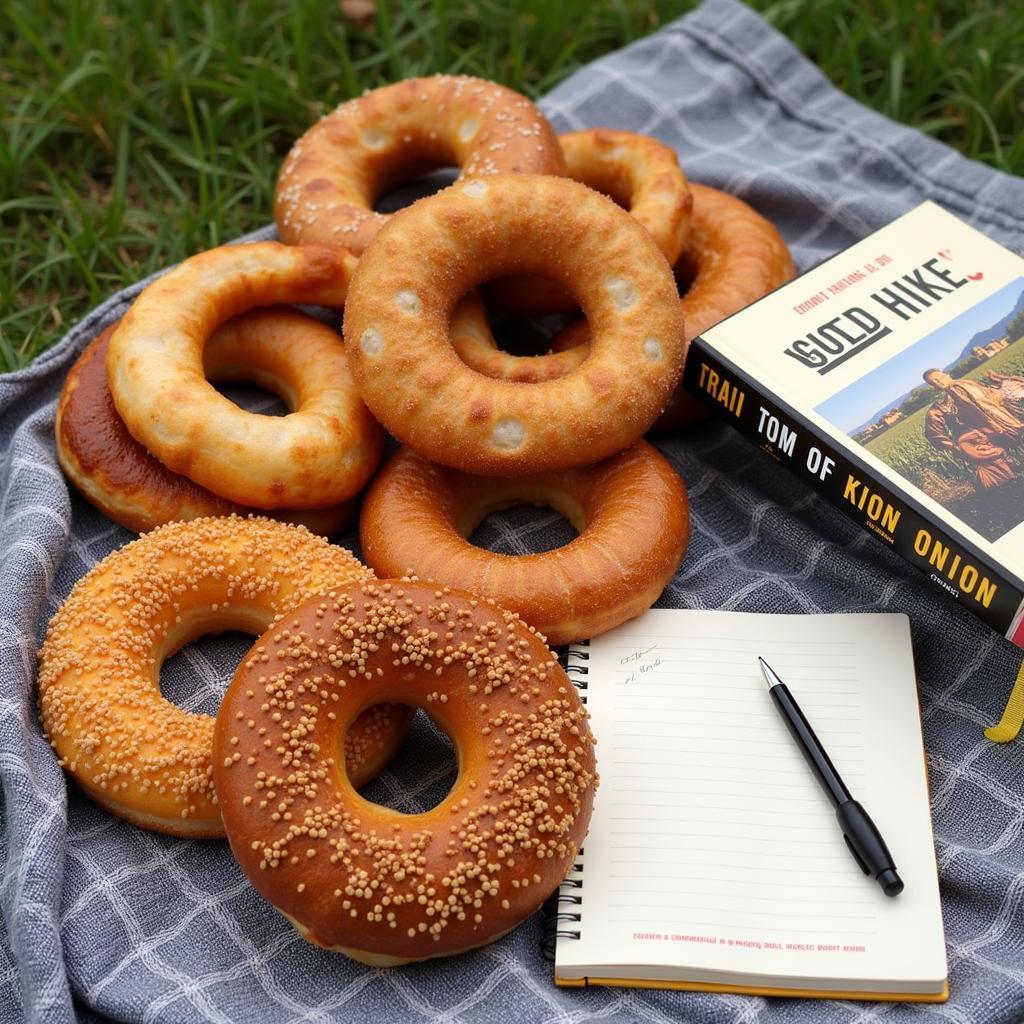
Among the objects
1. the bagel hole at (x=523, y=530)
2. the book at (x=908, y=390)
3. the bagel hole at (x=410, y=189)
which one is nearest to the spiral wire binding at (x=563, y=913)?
the bagel hole at (x=523, y=530)

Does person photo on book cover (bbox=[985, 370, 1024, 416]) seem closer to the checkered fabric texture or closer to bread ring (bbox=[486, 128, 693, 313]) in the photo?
the checkered fabric texture

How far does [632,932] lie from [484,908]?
233 mm

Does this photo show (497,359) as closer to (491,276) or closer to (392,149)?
(491,276)

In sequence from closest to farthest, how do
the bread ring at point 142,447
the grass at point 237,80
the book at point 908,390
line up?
1. the book at point 908,390
2. the bread ring at point 142,447
3. the grass at point 237,80

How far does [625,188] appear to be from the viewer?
251 centimetres

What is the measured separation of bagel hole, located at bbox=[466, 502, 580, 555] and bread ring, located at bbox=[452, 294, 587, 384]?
0.85 ft

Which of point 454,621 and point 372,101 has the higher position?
point 372,101

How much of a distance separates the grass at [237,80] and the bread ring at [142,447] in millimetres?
521

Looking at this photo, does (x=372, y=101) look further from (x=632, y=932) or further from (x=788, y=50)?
(x=632, y=932)

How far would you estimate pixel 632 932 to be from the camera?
1.80 meters

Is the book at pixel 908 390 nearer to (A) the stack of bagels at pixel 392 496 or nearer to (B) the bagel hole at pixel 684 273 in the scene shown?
(A) the stack of bagels at pixel 392 496

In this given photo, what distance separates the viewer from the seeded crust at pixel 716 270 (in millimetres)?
2316

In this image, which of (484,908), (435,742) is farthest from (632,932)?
(435,742)

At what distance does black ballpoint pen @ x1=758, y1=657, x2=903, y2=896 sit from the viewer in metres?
1.82
